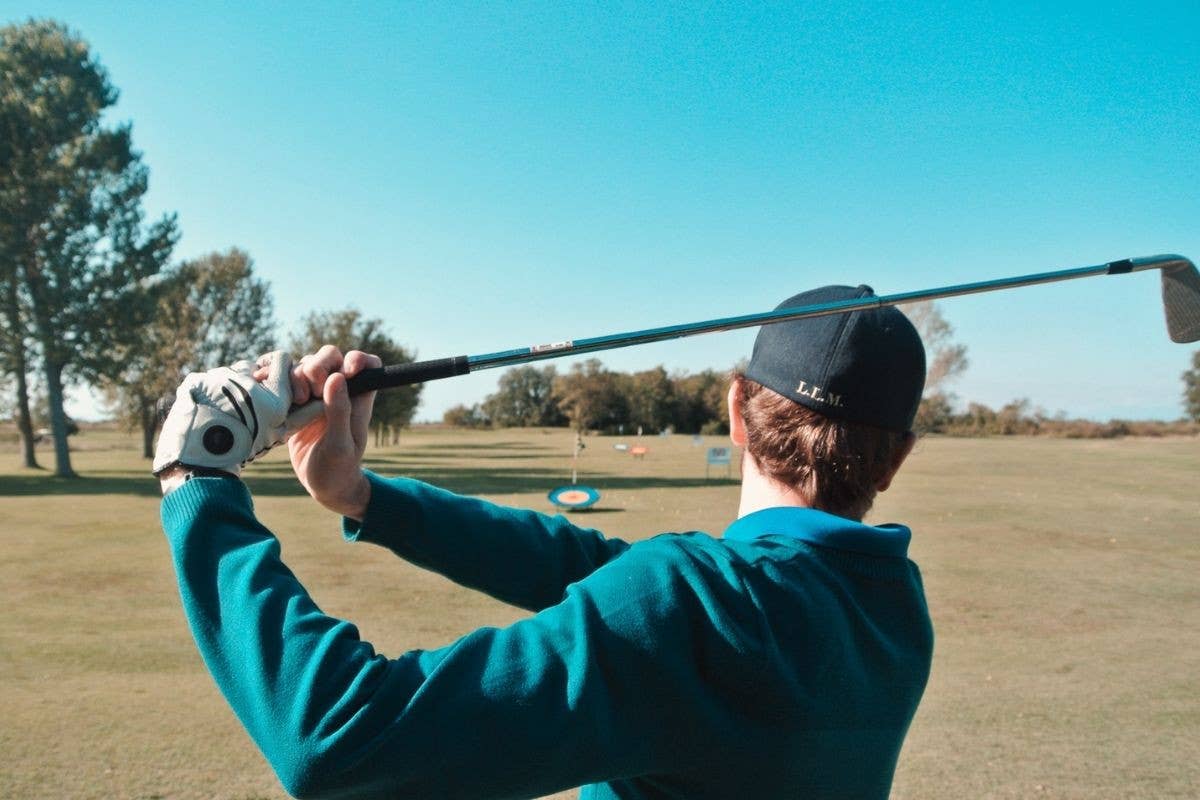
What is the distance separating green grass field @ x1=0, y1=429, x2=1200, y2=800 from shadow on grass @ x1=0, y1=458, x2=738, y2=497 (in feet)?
7.02

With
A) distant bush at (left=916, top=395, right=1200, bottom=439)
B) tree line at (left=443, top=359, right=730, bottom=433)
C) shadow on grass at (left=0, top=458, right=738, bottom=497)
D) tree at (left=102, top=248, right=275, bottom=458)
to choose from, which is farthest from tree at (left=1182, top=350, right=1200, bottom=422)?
tree at (left=102, top=248, right=275, bottom=458)

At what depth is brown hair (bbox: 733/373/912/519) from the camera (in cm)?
159

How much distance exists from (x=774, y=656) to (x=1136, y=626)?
1046cm

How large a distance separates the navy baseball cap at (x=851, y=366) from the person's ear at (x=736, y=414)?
0.10m

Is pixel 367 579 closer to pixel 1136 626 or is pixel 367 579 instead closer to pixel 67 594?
pixel 67 594

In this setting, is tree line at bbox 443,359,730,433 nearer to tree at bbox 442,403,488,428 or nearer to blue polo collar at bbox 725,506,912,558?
tree at bbox 442,403,488,428

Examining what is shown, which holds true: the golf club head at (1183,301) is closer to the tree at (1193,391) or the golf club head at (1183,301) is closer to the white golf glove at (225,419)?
the white golf glove at (225,419)

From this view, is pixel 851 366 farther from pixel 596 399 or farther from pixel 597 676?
pixel 596 399

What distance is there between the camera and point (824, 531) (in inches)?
57.1

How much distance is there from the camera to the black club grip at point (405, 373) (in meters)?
1.78

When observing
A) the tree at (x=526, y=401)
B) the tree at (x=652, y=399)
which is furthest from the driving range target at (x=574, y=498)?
the tree at (x=526, y=401)

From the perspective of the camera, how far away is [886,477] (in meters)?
1.71

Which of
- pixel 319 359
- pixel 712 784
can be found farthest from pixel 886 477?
pixel 319 359

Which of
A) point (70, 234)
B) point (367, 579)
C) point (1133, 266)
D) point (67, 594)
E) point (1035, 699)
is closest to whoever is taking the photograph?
point (1133, 266)
